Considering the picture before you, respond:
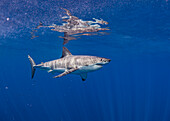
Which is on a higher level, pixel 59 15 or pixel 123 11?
pixel 123 11

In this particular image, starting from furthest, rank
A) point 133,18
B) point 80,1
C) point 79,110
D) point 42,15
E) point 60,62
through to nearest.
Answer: point 79,110 → point 133,18 → point 42,15 → point 80,1 → point 60,62

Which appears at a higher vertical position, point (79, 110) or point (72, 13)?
point (72, 13)

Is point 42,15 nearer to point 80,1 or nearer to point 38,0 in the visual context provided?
point 38,0

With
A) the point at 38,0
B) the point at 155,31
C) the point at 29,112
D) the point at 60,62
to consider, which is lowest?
the point at 29,112

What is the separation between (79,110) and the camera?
111 ft

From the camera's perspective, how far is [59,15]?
40.2ft

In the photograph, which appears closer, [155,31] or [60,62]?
[60,62]

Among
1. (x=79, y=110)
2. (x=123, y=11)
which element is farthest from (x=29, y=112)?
(x=123, y=11)

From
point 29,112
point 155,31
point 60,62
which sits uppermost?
point 155,31

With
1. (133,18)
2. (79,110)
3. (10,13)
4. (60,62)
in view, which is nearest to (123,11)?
(133,18)

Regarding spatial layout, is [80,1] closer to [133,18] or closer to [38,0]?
[38,0]

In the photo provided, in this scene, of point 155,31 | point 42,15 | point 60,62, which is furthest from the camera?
point 155,31

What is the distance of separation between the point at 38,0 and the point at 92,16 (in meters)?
4.74

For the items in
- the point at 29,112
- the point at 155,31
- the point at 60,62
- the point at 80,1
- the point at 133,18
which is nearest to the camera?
the point at 60,62
